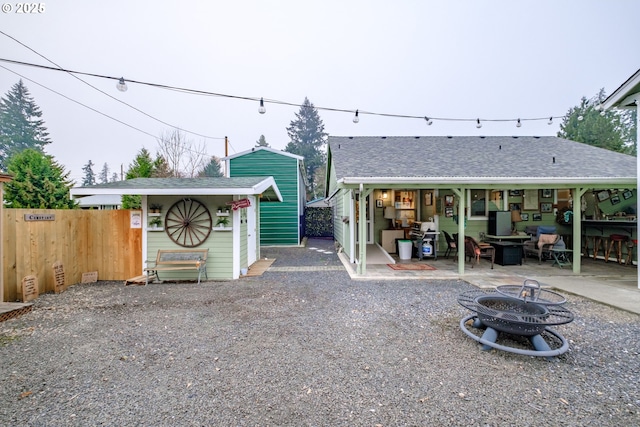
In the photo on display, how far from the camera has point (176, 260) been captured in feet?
21.1

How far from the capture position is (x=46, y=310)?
4566 millimetres

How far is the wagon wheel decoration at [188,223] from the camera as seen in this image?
21.6 ft

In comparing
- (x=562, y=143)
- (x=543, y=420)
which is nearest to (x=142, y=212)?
(x=543, y=420)

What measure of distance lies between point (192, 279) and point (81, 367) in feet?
12.8

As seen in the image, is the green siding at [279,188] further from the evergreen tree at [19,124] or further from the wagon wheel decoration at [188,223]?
the evergreen tree at [19,124]

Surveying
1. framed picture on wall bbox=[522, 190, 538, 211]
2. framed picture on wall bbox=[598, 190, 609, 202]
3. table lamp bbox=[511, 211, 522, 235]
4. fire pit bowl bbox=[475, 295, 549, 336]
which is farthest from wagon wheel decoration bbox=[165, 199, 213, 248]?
framed picture on wall bbox=[598, 190, 609, 202]

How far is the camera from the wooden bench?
6305 mm

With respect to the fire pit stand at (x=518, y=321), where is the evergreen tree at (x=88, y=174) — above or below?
above

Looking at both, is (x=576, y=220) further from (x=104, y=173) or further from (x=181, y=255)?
(x=104, y=173)

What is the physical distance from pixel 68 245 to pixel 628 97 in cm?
1180

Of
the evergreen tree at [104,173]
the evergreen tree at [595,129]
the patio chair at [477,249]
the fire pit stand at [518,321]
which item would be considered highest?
the evergreen tree at [104,173]

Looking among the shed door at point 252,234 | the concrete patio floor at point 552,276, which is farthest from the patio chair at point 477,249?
the shed door at point 252,234

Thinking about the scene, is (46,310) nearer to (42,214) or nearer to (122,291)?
(122,291)

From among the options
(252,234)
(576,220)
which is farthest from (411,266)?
(252,234)
